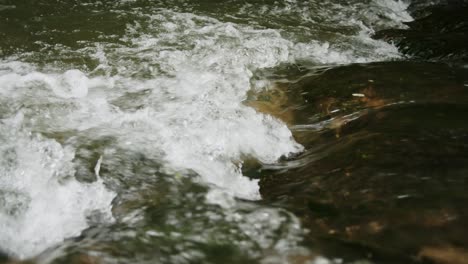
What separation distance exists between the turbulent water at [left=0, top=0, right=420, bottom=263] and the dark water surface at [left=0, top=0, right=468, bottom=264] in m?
0.02

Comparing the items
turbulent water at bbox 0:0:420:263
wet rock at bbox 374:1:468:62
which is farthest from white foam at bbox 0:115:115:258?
wet rock at bbox 374:1:468:62

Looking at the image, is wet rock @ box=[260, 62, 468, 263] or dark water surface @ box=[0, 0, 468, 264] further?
dark water surface @ box=[0, 0, 468, 264]

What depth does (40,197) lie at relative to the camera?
3.10 metres

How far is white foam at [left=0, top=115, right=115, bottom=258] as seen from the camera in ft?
9.01

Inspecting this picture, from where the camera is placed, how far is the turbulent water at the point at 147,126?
253 cm

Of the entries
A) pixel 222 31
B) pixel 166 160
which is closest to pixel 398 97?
pixel 166 160

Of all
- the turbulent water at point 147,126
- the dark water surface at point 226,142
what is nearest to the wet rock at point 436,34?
the dark water surface at point 226,142

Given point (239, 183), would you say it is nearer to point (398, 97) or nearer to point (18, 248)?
point (18, 248)

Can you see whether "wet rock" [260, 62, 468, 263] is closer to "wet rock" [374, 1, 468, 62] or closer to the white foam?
"wet rock" [374, 1, 468, 62]

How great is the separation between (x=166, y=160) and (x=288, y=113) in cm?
169

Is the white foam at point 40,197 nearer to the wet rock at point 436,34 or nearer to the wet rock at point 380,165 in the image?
the wet rock at point 380,165

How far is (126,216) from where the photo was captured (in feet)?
9.30

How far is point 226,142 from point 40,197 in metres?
1.72

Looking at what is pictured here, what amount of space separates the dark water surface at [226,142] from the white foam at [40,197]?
13mm
